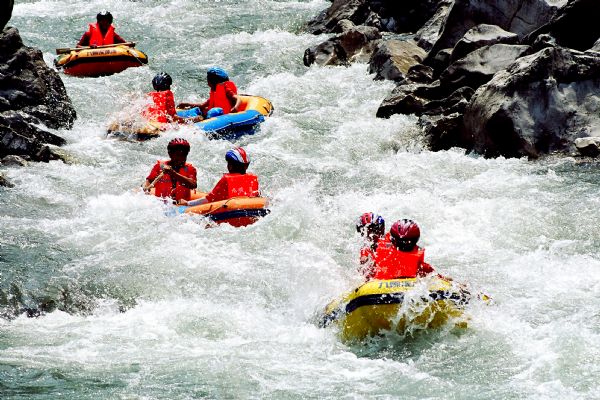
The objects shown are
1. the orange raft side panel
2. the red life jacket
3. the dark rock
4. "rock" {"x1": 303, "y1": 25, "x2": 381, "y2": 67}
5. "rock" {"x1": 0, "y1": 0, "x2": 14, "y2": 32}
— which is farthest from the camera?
"rock" {"x1": 303, "y1": 25, "x2": 381, "y2": 67}

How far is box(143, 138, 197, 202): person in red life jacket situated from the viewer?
11680mm

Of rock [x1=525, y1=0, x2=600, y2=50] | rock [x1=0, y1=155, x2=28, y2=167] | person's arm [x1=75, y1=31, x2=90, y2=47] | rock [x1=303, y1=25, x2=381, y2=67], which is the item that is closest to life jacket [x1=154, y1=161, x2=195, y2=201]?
rock [x1=0, y1=155, x2=28, y2=167]

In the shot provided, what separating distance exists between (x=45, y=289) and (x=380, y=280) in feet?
11.0

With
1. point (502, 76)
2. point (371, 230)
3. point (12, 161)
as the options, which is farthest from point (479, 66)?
point (12, 161)

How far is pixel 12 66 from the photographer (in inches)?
581

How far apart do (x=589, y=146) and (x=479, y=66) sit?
2.78m

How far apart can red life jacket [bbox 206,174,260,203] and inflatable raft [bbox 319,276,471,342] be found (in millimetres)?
3355

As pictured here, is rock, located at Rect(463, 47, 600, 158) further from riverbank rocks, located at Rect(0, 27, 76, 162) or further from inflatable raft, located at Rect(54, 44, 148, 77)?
inflatable raft, located at Rect(54, 44, 148, 77)

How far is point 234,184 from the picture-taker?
37.6 feet

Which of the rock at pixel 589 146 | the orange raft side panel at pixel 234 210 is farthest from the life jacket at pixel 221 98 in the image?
the rock at pixel 589 146

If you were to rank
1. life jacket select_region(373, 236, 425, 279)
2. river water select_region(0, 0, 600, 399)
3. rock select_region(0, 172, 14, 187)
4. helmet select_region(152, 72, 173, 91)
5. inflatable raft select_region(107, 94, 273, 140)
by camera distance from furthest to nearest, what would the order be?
helmet select_region(152, 72, 173, 91) < inflatable raft select_region(107, 94, 273, 140) < rock select_region(0, 172, 14, 187) < life jacket select_region(373, 236, 425, 279) < river water select_region(0, 0, 600, 399)

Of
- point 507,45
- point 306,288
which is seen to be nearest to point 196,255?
point 306,288

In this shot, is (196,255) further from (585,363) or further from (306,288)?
(585,363)

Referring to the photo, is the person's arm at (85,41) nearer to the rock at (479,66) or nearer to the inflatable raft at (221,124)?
the inflatable raft at (221,124)
